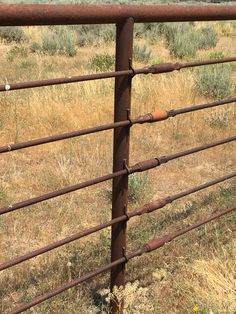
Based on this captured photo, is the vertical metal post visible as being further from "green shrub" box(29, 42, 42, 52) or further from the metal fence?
"green shrub" box(29, 42, 42, 52)

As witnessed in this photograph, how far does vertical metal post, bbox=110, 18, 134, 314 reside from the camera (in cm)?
204

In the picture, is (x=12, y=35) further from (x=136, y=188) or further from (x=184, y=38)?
(x=136, y=188)

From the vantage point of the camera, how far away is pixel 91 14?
6.10 feet

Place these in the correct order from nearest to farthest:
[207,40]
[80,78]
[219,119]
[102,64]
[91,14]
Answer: [91,14], [80,78], [219,119], [102,64], [207,40]

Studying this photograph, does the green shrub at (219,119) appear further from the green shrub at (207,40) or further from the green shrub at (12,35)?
the green shrub at (12,35)

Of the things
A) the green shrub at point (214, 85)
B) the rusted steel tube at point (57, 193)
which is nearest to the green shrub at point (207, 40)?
the green shrub at point (214, 85)

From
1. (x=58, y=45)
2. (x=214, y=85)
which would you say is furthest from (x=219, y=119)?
(x=58, y=45)

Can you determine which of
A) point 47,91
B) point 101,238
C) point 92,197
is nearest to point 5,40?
point 47,91

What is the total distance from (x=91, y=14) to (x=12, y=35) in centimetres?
1301

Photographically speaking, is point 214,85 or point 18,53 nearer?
point 214,85

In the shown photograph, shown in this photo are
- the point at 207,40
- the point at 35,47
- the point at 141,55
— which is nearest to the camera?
the point at 141,55

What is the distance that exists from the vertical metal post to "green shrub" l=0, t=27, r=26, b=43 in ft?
41.4

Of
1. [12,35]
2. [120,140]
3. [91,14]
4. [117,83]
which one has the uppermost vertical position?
[91,14]

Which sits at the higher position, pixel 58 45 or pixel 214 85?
pixel 214 85
